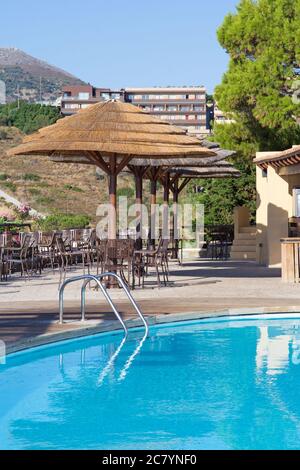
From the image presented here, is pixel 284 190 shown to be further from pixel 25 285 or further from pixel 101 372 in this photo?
pixel 101 372

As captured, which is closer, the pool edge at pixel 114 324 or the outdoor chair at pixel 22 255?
the pool edge at pixel 114 324

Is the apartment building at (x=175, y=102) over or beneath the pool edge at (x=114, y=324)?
over

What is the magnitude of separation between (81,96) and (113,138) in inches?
4448

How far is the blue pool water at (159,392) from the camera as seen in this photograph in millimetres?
5809

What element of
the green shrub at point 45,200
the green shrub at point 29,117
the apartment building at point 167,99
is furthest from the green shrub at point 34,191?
the apartment building at point 167,99

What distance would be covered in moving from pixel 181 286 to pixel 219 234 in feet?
29.0

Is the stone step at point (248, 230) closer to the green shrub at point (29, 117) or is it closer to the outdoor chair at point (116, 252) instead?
the outdoor chair at point (116, 252)

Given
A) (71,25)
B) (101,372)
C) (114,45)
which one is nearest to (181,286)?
(101,372)

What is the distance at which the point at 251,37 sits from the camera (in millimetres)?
27359

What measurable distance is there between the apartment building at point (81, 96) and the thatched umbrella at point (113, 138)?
104 meters

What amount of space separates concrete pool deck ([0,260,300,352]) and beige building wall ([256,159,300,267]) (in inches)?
123

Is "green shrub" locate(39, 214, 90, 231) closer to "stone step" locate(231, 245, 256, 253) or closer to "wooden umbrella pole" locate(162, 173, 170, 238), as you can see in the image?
"wooden umbrella pole" locate(162, 173, 170, 238)

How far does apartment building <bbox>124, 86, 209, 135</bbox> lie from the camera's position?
414 ft

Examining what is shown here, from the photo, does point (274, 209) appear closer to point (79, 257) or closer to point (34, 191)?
point (79, 257)
